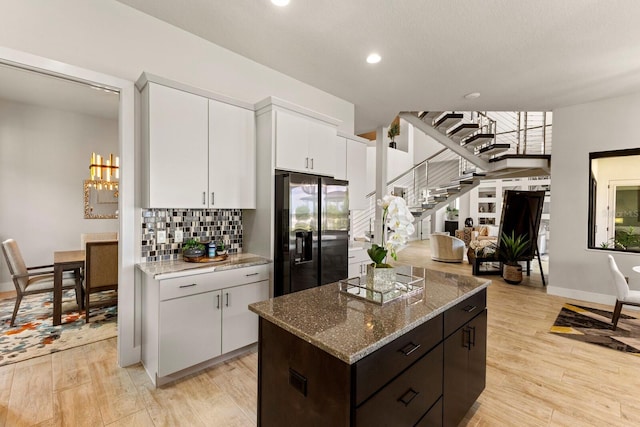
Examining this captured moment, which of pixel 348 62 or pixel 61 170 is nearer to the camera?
pixel 348 62

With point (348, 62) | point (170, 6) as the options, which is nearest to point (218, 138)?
point (170, 6)

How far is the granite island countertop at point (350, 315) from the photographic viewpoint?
1.12 meters

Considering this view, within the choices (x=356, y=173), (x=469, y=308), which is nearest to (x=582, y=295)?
(x=356, y=173)

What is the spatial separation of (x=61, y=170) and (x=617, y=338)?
814cm

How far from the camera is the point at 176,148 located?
2.57 meters

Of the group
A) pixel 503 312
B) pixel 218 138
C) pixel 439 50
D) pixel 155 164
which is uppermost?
pixel 439 50

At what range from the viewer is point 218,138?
283 cm

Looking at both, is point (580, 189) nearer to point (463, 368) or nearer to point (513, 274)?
point (513, 274)

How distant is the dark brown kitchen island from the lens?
3.63ft

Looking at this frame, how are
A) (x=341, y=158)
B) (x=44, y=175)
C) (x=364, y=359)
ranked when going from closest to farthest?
(x=364, y=359) → (x=341, y=158) → (x=44, y=175)

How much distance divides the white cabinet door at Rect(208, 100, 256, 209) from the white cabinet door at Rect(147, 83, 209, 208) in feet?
0.29

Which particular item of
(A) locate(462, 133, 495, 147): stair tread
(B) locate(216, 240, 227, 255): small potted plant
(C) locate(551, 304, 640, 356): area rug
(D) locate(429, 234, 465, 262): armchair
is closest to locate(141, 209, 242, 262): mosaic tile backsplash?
(B) locate(216, 240, 227, 255): small potted plant

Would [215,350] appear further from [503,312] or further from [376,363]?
[503,312]

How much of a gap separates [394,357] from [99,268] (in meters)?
3.56
